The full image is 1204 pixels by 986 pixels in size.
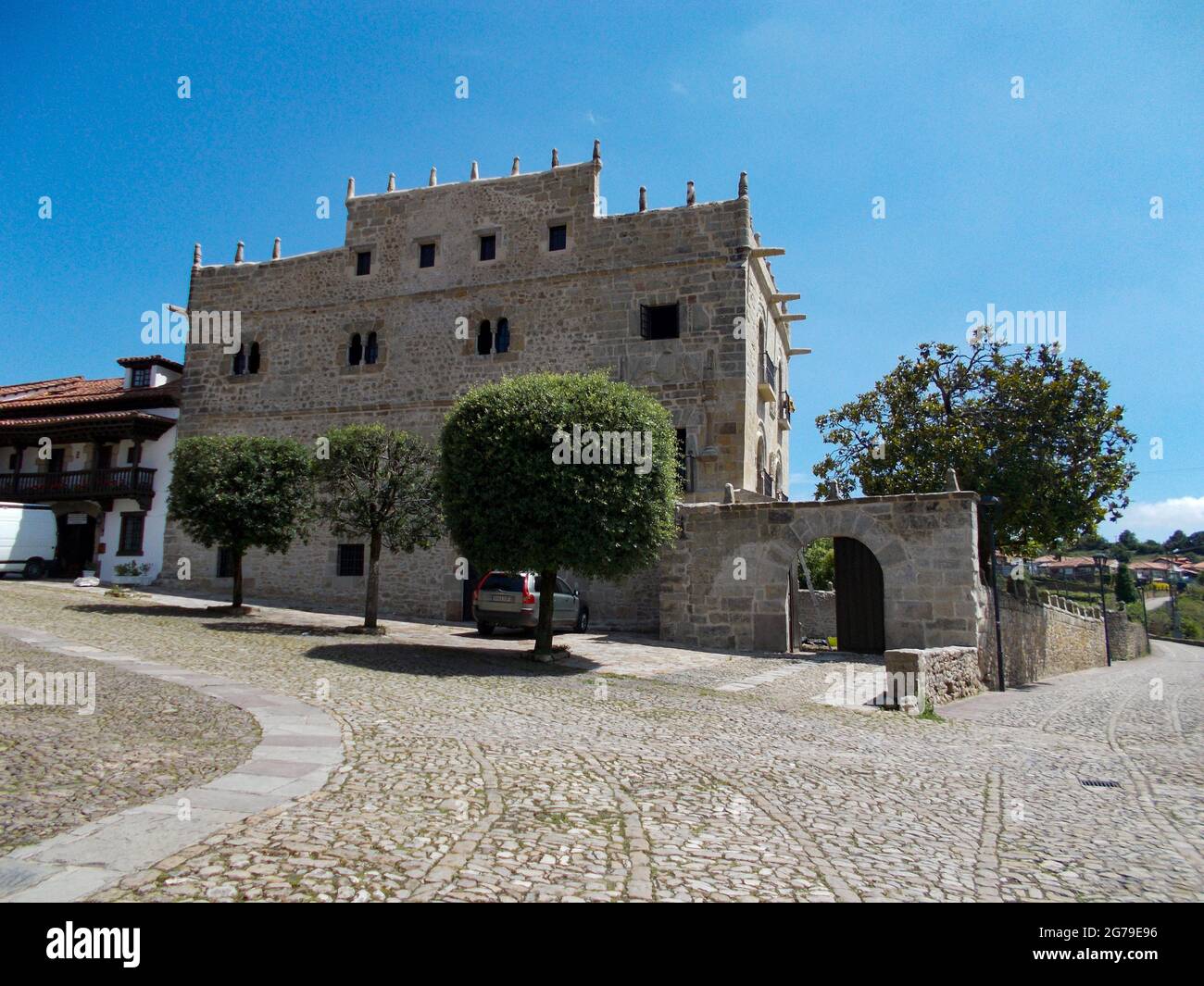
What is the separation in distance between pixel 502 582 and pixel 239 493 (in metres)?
6.56

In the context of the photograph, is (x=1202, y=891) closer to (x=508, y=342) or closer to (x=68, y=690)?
(x=68, y=690)

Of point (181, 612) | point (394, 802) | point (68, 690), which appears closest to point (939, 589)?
point (394, 802)

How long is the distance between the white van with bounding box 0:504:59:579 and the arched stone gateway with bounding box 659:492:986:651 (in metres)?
22.6

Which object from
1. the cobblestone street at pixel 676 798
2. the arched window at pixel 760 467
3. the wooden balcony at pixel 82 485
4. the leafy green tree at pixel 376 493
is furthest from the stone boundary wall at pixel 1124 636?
the wooden balcony at pixel 82 485

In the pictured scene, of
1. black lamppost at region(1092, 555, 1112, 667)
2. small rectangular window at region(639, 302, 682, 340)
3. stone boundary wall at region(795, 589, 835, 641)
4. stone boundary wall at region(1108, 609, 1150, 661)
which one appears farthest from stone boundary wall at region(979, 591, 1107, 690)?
small rectangular window at region(639, 302, 682, 340)

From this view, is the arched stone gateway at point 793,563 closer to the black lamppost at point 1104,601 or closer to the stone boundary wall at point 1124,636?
the black lamppost at point 1104,601

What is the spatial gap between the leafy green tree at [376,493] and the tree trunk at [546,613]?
404 cm

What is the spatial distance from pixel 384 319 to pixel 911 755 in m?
21.8

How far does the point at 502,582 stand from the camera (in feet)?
58.9

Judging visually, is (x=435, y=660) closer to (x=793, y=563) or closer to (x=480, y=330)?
(x=793, y=563)

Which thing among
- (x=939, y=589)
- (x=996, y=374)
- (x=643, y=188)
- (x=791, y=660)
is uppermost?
(x=643, y=188)

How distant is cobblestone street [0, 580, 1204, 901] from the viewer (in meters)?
3.92

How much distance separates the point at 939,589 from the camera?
1545 cm
